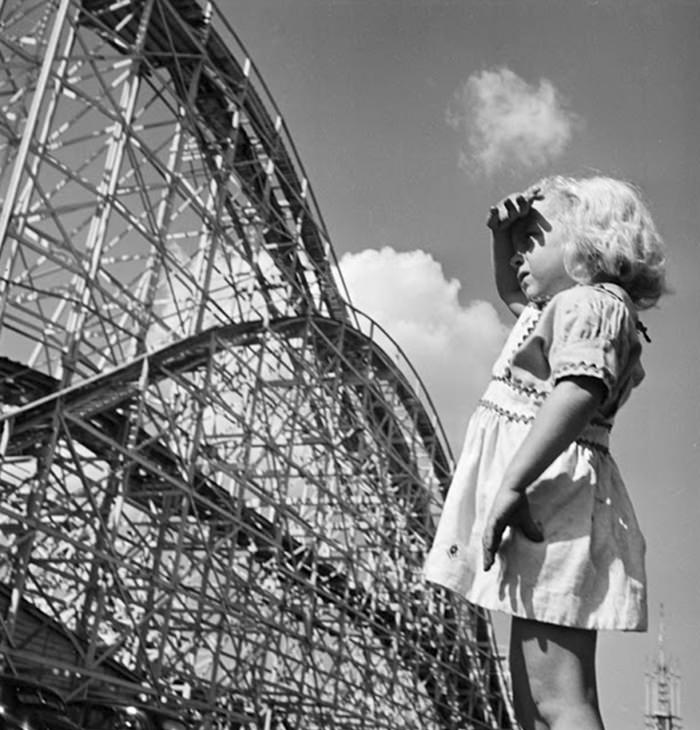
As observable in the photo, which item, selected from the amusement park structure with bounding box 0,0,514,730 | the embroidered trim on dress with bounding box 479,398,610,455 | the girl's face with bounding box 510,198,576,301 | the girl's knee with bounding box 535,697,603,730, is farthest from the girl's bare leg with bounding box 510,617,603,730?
the amusement park structure with bounding box 0,0,514,730

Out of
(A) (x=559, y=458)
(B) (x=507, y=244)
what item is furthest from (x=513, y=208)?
(A) (x=559, y=458)

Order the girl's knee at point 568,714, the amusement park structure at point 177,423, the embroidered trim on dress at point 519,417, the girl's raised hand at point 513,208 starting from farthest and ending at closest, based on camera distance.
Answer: the amusement park structure at point 177,423
the girl's raised hand at point 513,208
the embroidered trim on dress at point 519,417
the girl's knee at point 568,714

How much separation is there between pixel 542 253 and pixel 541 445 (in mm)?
368

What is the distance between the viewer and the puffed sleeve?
137 centimetres

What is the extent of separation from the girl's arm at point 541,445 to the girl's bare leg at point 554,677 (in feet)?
0.40

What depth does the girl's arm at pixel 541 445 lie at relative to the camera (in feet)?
4.34

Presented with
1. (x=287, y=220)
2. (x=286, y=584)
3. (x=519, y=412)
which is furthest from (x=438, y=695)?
(x=519, y=412)

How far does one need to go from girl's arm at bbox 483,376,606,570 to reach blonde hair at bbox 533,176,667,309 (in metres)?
0.23

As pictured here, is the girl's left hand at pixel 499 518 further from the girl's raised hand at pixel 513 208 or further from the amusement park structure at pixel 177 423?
the amusement park structure at pixel 177 423

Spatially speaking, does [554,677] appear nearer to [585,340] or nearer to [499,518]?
[499,518]

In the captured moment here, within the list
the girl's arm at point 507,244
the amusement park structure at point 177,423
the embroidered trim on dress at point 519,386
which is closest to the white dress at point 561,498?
the embroidered trim on dress at point 519,386

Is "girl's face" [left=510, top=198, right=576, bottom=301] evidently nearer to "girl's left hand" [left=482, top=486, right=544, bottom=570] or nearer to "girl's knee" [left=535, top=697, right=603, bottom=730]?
"girl's left hand" [left=482, top=486, right=544, bottom=570]

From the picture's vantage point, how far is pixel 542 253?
1570 mm

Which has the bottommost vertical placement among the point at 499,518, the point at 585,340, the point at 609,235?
the point at 499,518
